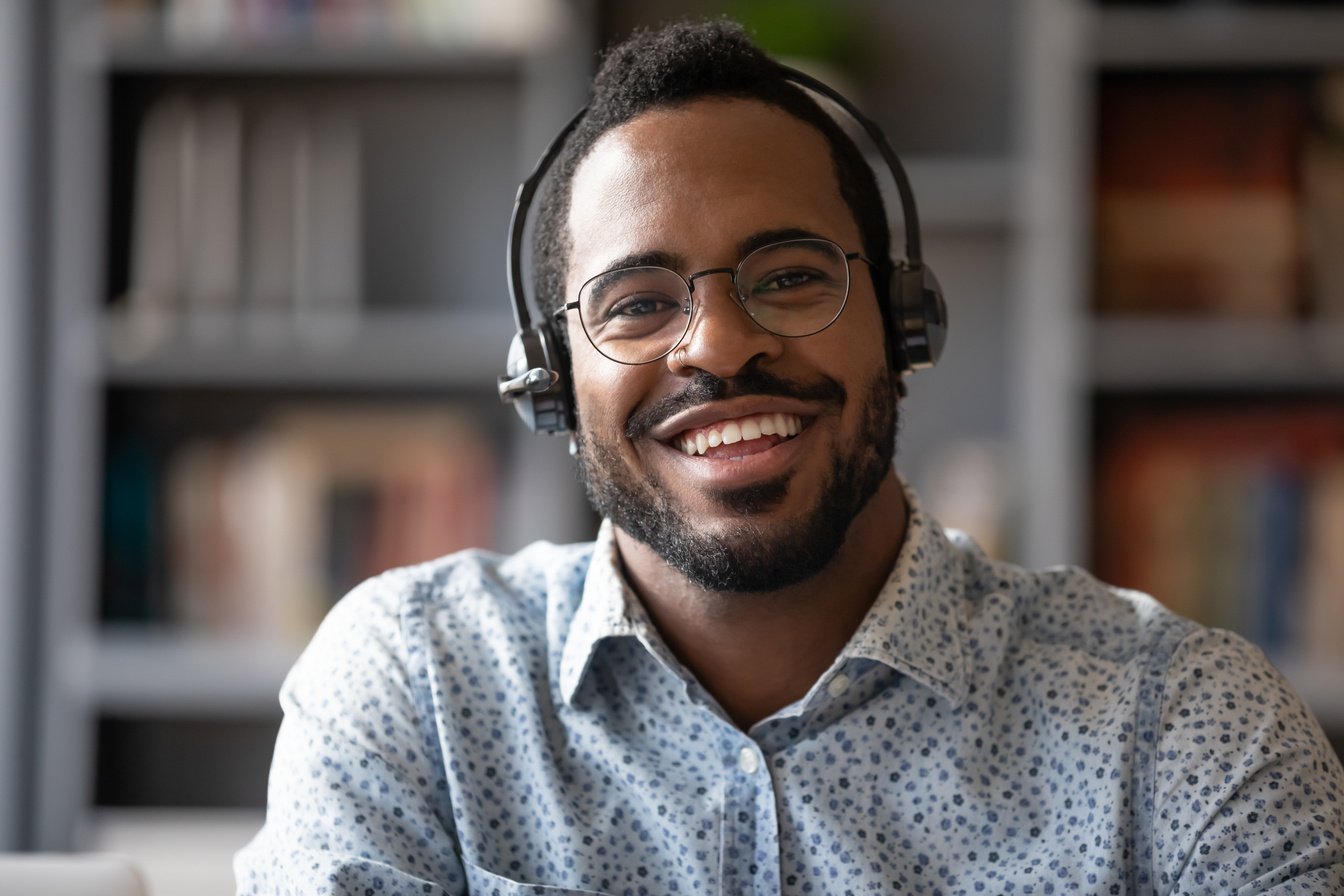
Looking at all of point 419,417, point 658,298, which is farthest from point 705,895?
point 419,417

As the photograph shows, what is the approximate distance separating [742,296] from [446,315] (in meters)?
1.43

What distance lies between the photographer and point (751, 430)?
1.20 m

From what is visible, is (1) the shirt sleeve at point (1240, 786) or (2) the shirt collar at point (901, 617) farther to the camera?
(2) the shirt collar at point (901, 617)

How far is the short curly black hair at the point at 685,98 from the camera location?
1.29 meters

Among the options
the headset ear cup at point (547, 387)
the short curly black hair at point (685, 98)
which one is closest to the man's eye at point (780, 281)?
the short curly black hair at point (685, 98)

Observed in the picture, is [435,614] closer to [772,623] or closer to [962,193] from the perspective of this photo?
[772,623]

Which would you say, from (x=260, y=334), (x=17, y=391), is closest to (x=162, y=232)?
(x=260, y=334)

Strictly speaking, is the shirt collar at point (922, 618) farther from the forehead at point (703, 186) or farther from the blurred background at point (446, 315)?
the blurred background at point (446, 315)

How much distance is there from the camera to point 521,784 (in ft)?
4.03

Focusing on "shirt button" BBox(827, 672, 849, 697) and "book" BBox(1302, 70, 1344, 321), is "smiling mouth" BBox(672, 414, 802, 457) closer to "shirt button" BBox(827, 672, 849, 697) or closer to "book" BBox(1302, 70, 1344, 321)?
"shirt button" BBox(827, 672, 849, 697)

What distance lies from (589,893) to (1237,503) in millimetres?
1553

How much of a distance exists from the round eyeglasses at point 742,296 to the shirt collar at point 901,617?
0.18m

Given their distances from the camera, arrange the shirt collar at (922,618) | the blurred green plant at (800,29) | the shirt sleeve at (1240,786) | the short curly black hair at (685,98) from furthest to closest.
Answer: the blurred green plant at (800,29) → the short curly black hair at (685,98) → the shirt collar at (922,618) → the shirt sleeve at (1240,786)

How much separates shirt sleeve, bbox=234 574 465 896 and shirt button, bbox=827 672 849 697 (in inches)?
12.8
